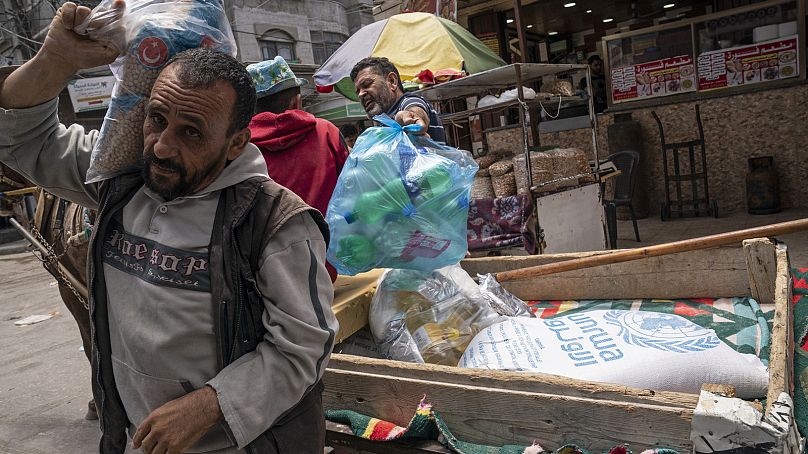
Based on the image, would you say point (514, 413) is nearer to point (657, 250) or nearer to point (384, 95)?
point (657, 250)

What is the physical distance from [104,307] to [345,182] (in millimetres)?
1193

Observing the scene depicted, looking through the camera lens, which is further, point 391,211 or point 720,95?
point 720,95

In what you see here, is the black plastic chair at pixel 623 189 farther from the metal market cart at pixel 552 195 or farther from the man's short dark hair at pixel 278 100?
the man's short dark hair at pixel 278 100

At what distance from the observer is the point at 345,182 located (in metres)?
2.31

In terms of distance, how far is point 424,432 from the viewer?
1.59 m

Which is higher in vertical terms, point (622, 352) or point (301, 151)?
point (301, 151)

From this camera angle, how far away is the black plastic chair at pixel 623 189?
6.10 m

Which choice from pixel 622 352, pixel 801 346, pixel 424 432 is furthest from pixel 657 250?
pixel 424 432

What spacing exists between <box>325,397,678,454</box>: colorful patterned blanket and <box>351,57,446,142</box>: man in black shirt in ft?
6.07

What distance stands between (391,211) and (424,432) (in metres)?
0.95

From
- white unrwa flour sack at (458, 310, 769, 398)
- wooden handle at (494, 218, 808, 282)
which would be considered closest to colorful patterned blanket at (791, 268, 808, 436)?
white unrwa flour sack at (458, 310, 769, 398)

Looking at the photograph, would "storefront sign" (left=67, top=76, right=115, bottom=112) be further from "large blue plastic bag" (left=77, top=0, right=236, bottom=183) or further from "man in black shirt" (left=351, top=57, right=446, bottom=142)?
"large blue plastic bag" (left=77, top=0, right=236, bottom=183)

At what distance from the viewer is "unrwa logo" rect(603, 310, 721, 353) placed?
68.1 inches

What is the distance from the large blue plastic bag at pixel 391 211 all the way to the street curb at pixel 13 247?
16.2 m
